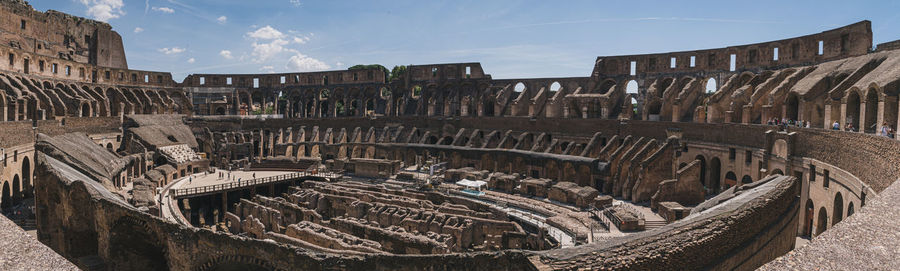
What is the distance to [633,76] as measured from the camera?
41781 mm

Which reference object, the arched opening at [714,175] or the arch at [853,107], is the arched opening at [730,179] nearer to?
the arched opening at [714,175]

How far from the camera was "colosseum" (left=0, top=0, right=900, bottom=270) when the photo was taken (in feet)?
46.0

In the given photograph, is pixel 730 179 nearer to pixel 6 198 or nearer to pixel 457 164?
pixel 457 164


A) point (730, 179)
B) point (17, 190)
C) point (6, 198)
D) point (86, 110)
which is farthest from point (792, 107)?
point (86, 110)

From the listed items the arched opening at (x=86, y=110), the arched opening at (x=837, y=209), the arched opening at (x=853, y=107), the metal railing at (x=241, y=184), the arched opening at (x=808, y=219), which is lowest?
the metal railing at (x=241, y=184)

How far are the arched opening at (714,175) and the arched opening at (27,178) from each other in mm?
43211

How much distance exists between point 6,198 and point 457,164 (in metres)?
28.7

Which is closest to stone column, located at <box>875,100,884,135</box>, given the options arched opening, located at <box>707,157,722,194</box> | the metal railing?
arched opening, located at <box>707,157,722,194</box>

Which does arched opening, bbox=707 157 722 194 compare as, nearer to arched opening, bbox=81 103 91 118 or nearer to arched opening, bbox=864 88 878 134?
arched opening, bbox=864 88 878 134

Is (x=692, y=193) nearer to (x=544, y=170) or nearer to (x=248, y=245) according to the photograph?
(x=544, y=170)

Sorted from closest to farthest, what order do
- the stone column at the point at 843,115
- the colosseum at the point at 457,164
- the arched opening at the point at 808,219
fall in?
1. the colosseum at the point at 457,164
2. the stone column at the point at 843,115
3. the arched opening at the point at 808,219

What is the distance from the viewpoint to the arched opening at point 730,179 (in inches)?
1119

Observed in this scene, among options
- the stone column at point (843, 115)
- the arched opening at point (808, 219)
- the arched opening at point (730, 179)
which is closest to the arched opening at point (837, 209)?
the arched opening at point (808, 219)

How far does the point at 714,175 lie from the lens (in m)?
30.6
